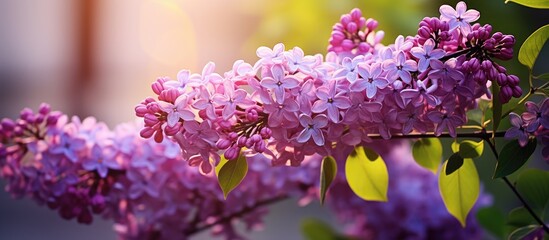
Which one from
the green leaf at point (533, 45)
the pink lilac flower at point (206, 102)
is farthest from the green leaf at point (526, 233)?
the pink lilac flower at point (206, 102)

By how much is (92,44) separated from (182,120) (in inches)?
123

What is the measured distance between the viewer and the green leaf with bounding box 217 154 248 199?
46 cm

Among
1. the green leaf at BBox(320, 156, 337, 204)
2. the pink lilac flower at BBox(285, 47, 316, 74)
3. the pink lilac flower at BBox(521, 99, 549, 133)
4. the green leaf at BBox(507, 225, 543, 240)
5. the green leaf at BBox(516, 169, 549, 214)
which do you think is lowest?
the green leaf at BBox(507, 225, 543, 240)

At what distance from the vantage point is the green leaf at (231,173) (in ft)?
1.51

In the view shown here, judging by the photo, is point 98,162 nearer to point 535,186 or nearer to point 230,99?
point 230,99

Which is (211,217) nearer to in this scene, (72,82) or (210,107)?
(210,107)

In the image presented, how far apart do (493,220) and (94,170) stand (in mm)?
398

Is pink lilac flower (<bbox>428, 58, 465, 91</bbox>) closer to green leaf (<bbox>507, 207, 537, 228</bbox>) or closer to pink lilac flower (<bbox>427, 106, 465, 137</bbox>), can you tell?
pink lilac flower (<bbox>427, 106, 465, 137</bbox>)

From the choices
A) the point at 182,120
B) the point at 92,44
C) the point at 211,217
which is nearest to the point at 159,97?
the point at 182,120

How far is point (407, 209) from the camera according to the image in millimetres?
854

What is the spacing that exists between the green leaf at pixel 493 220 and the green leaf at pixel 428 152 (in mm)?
205

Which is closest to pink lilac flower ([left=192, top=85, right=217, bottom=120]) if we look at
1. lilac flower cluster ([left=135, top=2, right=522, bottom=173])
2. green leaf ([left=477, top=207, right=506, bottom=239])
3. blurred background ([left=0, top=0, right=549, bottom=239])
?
lilac flower cluster ([left=135, top=2, right=522, bottom=173])

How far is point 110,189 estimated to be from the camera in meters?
0.64

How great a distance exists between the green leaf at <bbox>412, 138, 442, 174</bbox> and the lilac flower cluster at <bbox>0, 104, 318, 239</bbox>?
19 cm
